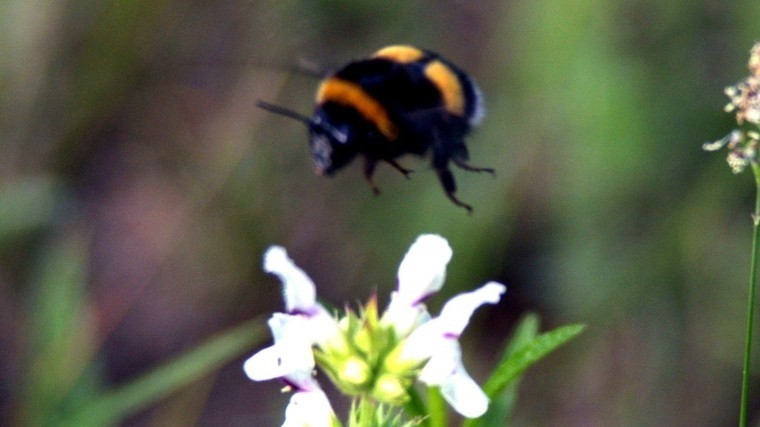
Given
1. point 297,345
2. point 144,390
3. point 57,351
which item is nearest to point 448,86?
point 297,345

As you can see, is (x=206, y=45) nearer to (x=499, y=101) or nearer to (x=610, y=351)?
(x=499, y=101)

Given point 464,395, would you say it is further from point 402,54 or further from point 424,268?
point 402,54

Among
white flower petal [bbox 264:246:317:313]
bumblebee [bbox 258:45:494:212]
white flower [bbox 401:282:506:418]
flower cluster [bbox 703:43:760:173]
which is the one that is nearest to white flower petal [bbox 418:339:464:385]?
white flower [bbox 401:282:506:418]

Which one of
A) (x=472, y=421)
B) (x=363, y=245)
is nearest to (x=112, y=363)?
(x=363, y=245)

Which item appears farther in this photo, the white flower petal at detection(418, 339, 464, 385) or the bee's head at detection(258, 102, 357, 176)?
the bee's head at detection(258, 102, 357, 176)

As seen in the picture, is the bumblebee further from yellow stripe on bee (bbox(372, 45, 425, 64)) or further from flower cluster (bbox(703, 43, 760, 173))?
flower cluster (bbox(703, 43, 760, 173))

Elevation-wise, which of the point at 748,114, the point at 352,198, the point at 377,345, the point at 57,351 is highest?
the point at 748,114
